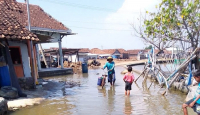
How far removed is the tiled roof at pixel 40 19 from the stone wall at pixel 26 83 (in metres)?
8.58

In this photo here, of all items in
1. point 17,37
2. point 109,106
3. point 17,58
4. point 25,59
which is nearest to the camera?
point 109,106

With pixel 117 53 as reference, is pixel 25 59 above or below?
below

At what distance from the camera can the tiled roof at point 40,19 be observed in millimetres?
18625

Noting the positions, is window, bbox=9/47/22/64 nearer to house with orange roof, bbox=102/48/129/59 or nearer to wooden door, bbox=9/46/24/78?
wooden door, bbox=9/46/24/78

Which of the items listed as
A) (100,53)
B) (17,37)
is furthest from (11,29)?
(100,53)

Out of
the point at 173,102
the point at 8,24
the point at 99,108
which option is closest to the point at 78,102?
the point at 99,108

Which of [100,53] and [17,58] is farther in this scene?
[100,53]

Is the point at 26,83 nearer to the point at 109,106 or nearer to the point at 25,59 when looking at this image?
the point at 25,59

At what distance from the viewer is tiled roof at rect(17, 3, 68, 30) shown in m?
18.6

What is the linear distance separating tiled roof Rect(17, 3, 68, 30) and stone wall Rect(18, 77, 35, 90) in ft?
28.2

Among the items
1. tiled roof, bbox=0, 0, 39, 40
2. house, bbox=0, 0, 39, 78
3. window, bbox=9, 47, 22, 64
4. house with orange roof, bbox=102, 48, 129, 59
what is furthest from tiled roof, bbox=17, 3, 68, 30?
house with orange roof, bbox=102, 48, 129, 59

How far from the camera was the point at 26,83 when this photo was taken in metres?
10.5

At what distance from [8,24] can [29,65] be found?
2.84 meters

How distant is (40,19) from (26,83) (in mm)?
10847
